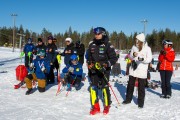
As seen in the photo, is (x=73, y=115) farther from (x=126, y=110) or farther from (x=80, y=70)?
(x=80, y=70)

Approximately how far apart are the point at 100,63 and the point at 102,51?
0.31m

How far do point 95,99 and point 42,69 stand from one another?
3.43 metres

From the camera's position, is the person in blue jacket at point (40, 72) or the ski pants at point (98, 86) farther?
the person in blue jacket at point (40, 72)

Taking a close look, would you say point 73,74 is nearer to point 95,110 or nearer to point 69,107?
point 69,107

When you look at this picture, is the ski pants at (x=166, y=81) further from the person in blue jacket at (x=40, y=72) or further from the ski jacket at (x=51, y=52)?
the ski jacket at (x=51, y=52)

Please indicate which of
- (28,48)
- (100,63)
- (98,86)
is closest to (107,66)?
(100,63)

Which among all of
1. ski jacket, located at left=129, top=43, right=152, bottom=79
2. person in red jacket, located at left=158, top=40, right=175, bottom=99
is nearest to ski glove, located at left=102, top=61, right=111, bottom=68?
ski jacket, located at left=129, top=43, right=152, bottom=79

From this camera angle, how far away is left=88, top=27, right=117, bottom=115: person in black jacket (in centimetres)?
688

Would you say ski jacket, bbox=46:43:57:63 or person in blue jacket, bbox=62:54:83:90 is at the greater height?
ski jacket, bbox=46:43:57:63

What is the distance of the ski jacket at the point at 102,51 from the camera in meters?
6.93

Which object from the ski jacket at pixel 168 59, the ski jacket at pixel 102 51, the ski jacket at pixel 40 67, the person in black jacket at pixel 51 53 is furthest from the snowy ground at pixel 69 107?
the person in black jacket at pixel 51 53

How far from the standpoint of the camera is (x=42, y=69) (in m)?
9.81

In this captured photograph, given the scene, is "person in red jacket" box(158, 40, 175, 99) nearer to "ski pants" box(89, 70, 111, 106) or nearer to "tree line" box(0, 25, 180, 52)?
"ski pants" box(89, 70, 111, 106)

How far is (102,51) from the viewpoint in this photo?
22.7 ft
